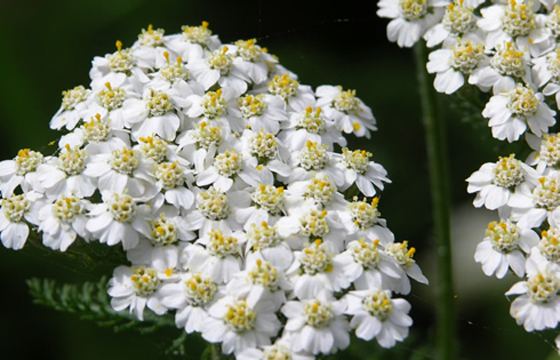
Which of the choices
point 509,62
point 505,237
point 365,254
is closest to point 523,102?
point 509,62

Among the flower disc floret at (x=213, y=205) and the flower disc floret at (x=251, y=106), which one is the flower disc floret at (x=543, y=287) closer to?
the flower disc floret at (x=213, y=205)

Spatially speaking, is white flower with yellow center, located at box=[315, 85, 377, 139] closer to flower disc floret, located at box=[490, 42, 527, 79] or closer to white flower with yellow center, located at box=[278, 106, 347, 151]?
white flower with yellow center, located at box=[278, 106, 347, 151]

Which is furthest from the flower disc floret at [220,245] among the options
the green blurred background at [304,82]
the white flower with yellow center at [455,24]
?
the green blurred background at [304,82]

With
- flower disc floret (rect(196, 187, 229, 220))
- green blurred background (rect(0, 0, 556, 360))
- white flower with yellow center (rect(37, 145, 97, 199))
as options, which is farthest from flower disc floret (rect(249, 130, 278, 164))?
green blurred background (rect(0, 0, 556, 360))

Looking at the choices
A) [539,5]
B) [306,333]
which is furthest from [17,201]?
[539,5]

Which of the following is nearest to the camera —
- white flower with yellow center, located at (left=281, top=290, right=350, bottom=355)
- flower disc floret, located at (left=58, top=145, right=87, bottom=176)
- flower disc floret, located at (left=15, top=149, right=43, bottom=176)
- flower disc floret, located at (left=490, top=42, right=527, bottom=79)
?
white flower with yellow center, located at (left=281, top=290, right=350, bottom=355)

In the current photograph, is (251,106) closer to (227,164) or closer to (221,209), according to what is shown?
(227,164)
